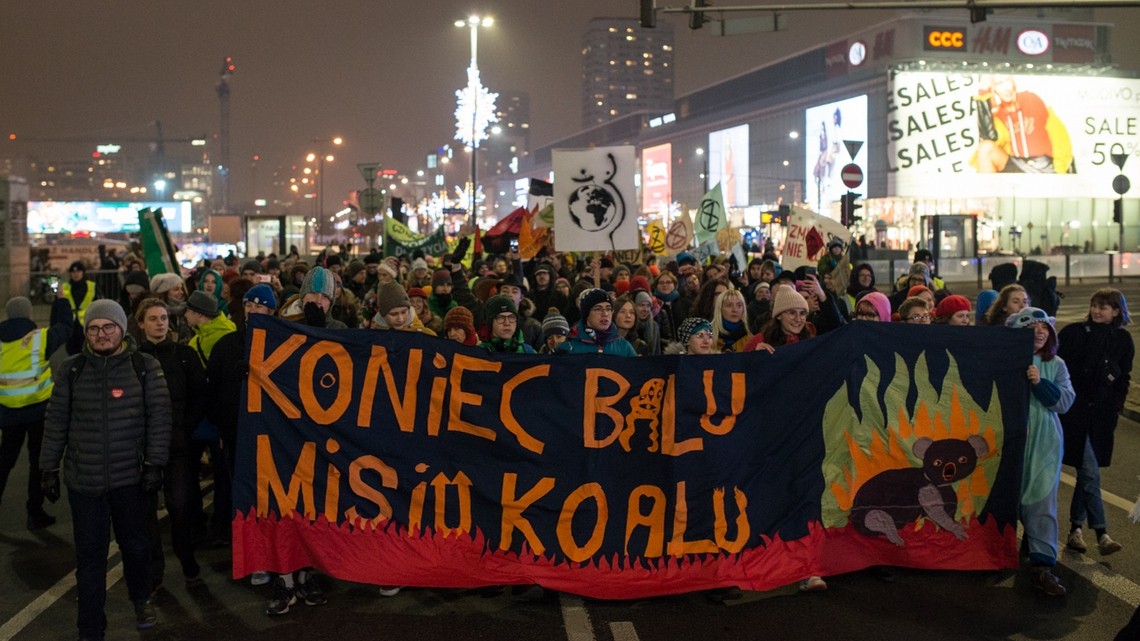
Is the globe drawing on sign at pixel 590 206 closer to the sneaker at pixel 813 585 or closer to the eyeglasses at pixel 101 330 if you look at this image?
the sneaker at pixel 813 585

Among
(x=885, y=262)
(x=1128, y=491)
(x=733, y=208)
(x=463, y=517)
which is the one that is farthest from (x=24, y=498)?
(x=733, y=208)

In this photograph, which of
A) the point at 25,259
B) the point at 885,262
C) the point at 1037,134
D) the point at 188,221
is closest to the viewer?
the point at 25,259

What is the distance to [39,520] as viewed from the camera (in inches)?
302

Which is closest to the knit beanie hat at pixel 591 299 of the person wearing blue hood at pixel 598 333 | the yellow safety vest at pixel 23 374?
the person wearing blue hood at pixel 598 333

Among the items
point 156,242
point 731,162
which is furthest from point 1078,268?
point 731,162

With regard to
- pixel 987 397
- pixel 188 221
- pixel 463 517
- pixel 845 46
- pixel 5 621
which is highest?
pixel 845 46

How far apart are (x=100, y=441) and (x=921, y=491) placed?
4.36 metres

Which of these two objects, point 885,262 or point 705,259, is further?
point 885,262

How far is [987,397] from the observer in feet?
20.9

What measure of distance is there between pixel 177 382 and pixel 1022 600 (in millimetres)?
4764

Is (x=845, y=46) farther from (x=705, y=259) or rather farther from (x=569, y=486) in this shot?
(x=569, y=486)

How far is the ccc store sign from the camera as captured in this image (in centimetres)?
7575

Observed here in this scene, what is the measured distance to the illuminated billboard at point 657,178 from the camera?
119 meters

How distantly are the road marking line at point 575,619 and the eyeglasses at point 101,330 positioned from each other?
2.67 m
